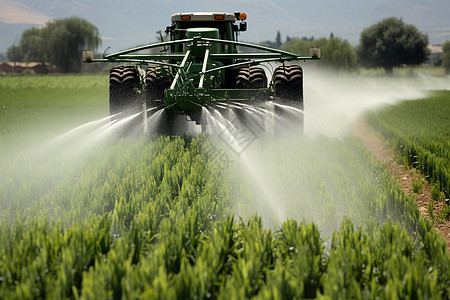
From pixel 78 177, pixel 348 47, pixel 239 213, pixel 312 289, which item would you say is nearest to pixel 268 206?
pixel 239 213

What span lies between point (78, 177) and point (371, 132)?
9.31 metres

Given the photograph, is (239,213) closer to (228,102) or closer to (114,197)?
(114,197)

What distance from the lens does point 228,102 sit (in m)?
7.68

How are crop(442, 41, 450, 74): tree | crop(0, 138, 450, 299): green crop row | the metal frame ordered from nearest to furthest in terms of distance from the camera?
crop(0, 138, 450, 299): green crop row < the metal frame < crop(442, 41, 450, 74): tree

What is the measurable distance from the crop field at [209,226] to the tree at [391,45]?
67236 millimetres

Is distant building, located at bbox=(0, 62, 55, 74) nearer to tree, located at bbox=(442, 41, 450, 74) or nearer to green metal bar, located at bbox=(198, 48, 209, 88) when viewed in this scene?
tree, located at bbox=(442, 41, 450, 74)

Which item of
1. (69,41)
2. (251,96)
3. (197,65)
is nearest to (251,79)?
(251,96)

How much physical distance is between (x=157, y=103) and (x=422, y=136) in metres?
4.81

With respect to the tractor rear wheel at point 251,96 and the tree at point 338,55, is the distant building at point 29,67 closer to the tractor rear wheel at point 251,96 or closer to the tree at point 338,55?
the tree at point 338,55

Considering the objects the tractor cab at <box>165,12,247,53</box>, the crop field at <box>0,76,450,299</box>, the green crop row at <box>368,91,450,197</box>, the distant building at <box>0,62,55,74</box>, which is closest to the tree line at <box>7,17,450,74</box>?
the distant building at <box>0,62,55,74</box>

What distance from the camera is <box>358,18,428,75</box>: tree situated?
69312 mm

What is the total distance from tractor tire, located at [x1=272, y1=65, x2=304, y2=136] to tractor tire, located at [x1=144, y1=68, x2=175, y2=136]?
5.80 feet

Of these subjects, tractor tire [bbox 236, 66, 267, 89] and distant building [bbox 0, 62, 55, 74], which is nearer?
tractor tire [bbox 236, 66, 267, 89]

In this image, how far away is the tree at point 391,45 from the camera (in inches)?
2729
